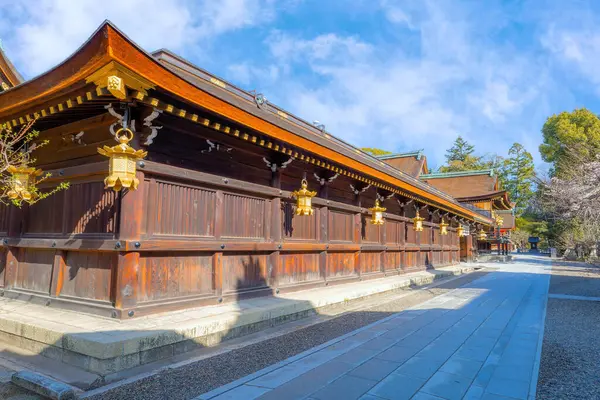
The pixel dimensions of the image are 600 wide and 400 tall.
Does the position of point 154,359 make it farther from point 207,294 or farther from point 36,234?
point 36,234

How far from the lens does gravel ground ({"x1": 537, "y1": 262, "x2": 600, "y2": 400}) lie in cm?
408

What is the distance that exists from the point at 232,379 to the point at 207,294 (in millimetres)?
2393

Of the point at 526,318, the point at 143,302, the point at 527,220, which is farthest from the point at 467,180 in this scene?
the point at 143,302

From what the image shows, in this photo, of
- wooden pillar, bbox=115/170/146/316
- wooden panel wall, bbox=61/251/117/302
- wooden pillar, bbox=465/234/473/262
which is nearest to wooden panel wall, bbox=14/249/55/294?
wooden panel wall, bbox=61/251/117/302

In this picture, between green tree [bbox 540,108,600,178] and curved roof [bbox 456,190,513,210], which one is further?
green tree [bbox 540,108,600,178]

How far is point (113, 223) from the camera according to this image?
5.38 metres

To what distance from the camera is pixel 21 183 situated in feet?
19.1

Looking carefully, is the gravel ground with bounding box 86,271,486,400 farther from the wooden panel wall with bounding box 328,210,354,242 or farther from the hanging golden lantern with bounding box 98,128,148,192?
the wooden panel wall with bounding box 328,210,354,242

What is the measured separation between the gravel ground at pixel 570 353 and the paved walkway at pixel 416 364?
0.16 meters

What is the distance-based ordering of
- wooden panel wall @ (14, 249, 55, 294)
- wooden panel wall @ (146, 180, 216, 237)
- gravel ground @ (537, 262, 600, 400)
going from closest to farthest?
gravel ground @ (537, 262, 600, 400) < wooden panel wall @ (146, 180, 216, 237) < wooden panel wall @ (14, 249, 55, 294)

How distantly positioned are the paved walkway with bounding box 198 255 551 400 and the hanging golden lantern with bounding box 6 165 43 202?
440 cm

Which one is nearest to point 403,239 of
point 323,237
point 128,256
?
point 323,237

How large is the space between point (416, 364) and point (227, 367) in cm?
232

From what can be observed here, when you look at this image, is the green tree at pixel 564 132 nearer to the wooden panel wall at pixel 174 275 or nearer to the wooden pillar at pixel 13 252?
the wooden panel wall at pixel 174 275
